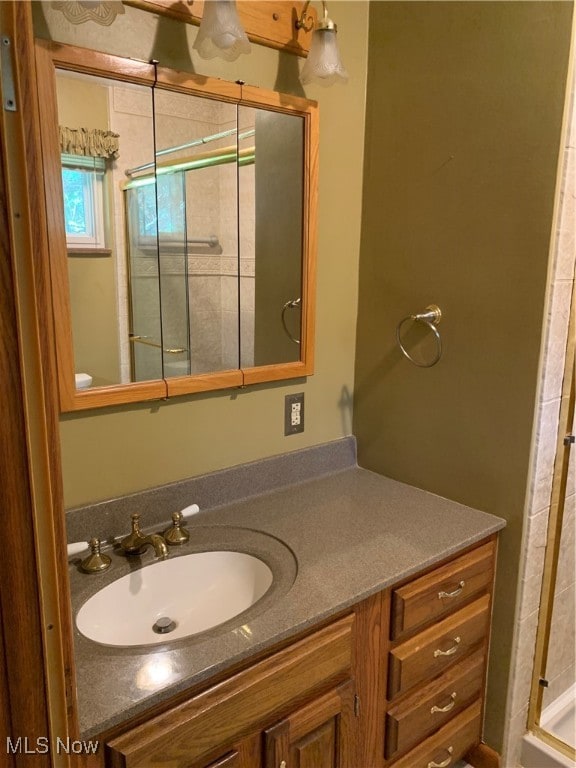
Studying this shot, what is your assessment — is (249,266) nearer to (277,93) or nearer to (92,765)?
(277,93)

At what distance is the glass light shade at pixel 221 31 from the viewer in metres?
1.20

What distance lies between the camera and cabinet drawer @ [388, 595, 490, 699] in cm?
131

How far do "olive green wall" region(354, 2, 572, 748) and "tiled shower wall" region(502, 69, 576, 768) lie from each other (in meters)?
0.03

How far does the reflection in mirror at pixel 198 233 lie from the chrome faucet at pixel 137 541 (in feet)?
1.21

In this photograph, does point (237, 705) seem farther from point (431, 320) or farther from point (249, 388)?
point (431, 320)

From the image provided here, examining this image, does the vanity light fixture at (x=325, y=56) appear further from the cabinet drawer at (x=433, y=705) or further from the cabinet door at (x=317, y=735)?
the cabinet drawer at (x=433, y=705)

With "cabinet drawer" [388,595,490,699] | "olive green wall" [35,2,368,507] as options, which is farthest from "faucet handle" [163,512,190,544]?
"cabinet drawer" [388,595,490,699]

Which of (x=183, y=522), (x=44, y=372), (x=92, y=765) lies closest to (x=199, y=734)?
(x=92, y=765)

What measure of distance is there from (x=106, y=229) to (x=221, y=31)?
48 centimetres

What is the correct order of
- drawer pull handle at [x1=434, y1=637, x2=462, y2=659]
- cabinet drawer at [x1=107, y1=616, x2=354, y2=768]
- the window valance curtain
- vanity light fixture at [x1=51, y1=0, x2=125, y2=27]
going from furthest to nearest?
drawer pull handle at [x1=434, y1=637, x2=462, y2=659], the window valance curtain, vanity light fixture at [x1=51, y1=0, x2=125, y2=27], cabinet drawer at [x1=107, y1=616, x2=354, y2=768]

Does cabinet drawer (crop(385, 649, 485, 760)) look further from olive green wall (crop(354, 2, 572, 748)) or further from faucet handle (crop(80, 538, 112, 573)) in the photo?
faucet handle (crop(80, 538, 112, 573))

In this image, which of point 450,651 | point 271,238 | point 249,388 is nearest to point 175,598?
point 249,388

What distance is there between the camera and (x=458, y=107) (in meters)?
1.44

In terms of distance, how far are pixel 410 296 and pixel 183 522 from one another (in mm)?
877
